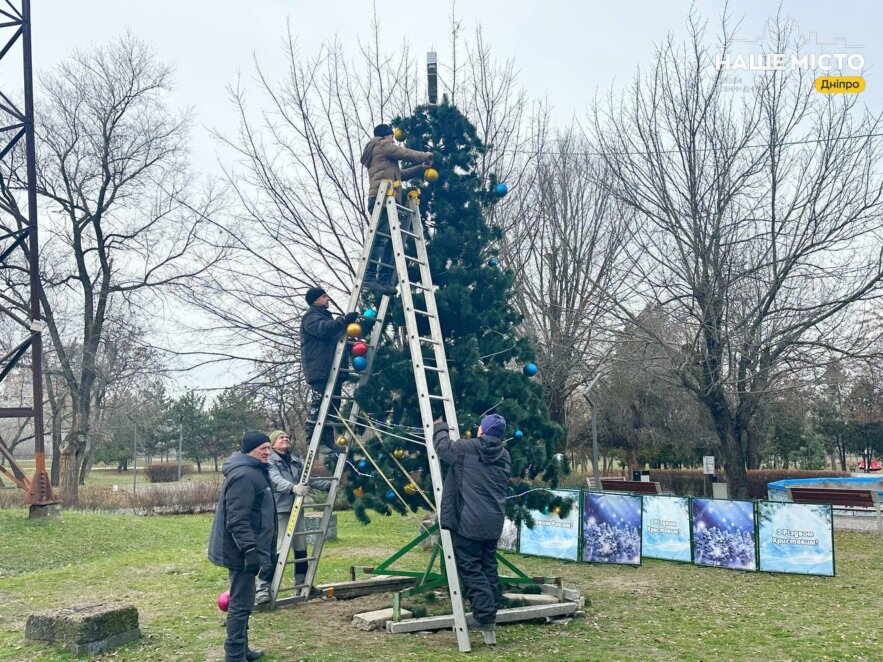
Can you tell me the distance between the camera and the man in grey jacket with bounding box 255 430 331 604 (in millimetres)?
7278

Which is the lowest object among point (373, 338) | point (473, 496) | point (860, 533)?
point (860, 533)

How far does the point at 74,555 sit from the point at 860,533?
1571 centimetres

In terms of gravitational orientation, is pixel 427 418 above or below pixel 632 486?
above

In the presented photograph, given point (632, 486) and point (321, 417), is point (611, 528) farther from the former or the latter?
point (632, 486)

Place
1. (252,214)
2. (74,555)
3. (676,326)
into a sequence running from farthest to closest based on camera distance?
(676,326) < (252,214) < (74,555)

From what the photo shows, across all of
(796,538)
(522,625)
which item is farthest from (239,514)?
(796,538)

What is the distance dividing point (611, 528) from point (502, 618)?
4873 millimetres

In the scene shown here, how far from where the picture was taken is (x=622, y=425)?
33.9m

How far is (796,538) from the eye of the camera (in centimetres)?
Answer: 1056

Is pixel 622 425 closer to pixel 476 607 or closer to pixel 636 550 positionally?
pixel 636 550

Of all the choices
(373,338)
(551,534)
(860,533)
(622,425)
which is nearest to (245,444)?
(373,338)

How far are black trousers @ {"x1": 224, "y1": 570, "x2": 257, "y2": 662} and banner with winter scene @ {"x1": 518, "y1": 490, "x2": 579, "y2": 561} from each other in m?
6.38

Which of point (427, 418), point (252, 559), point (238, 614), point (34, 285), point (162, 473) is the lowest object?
point (162, 473)

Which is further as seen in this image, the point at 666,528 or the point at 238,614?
the point at 666,528
